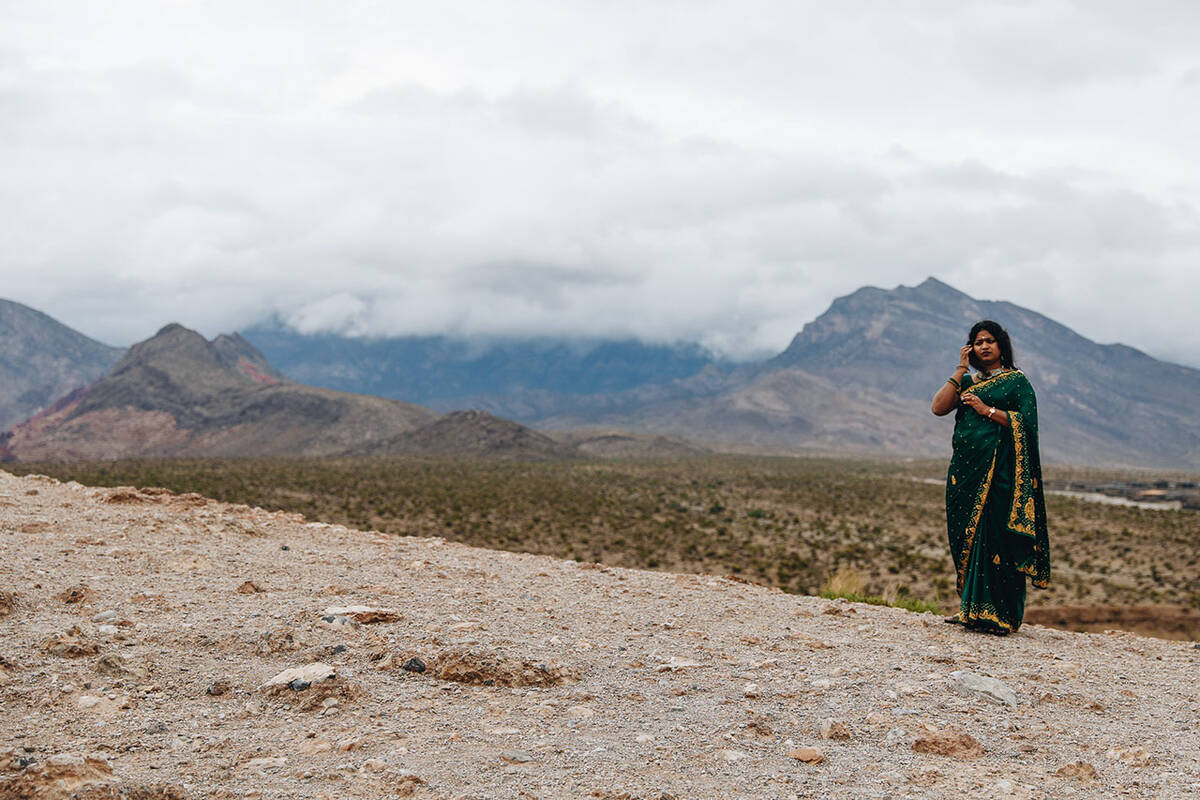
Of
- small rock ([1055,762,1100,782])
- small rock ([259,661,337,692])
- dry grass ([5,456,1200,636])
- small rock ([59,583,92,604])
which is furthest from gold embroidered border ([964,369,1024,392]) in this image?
small rock ([59,583,92,604])

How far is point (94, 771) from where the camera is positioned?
11.9ft

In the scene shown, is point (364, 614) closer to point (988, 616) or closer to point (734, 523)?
point (988, 616)

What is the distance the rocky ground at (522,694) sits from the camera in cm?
386

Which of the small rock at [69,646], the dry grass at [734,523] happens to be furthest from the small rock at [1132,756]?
the dry grass at [734,523]

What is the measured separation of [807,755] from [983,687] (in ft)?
5.97

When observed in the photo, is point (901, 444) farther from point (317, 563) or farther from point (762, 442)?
point (317, 563)

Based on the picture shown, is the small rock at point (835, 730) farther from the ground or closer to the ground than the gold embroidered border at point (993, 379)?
closer to the ground

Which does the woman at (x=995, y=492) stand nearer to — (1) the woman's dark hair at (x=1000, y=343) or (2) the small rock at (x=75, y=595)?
(1) the woman's dark hair at (x=1000, y=343)

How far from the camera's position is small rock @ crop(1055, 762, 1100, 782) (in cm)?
409

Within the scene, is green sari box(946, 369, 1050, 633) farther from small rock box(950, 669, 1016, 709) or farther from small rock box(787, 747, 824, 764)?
small rock box(787, 747, 824, 764)

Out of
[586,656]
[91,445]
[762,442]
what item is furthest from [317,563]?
[762,442]

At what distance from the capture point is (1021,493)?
289 inches

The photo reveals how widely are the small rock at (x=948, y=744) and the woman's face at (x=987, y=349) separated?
4189 mm

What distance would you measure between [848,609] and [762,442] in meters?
188
